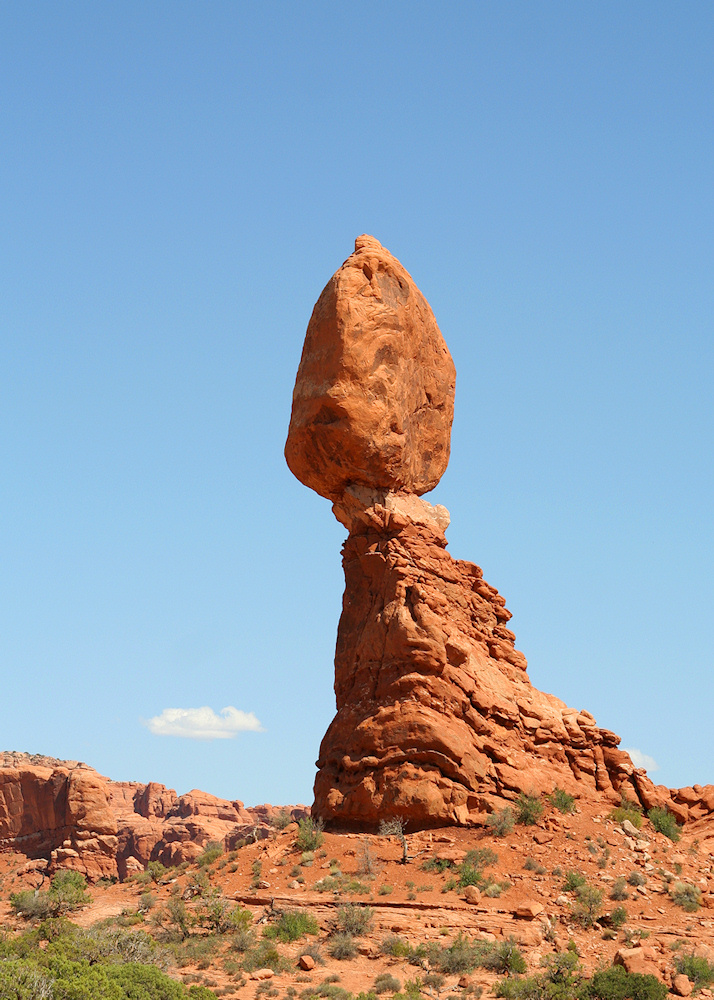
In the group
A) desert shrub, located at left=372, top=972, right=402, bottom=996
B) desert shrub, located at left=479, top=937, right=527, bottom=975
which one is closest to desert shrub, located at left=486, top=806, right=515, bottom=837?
desert shrub, located at left=479, top=937, right=527, bottom=975

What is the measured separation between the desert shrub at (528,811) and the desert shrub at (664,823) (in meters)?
3.45

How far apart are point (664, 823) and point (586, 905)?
18.3 feet

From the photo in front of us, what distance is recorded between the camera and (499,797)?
23.3 meters

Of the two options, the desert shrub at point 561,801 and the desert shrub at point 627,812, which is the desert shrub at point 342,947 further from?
the desert shrub at point 627,812

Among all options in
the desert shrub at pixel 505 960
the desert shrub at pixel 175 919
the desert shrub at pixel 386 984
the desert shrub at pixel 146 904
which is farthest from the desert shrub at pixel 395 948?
the desert shrub at pixel 146 904

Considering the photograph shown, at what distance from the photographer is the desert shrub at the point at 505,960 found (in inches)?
666

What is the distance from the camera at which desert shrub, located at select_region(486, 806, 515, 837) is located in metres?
22.2

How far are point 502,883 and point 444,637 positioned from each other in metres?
5.86

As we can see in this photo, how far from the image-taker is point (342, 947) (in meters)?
17.8

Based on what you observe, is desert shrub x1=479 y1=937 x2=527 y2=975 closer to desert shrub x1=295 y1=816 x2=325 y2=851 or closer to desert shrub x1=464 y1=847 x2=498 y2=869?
desert shrub x1=464 y1=847 x2=498 y2=869

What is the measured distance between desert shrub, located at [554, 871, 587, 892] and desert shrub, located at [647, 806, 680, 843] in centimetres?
450

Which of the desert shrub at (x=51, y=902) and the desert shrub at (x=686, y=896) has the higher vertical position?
the desert shrub at (x=686, y=896)

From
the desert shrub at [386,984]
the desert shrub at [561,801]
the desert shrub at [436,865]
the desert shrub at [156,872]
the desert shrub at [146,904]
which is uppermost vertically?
the desert shrub at [561,801]

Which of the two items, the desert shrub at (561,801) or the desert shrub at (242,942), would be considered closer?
the desert shrub at (242,942)
